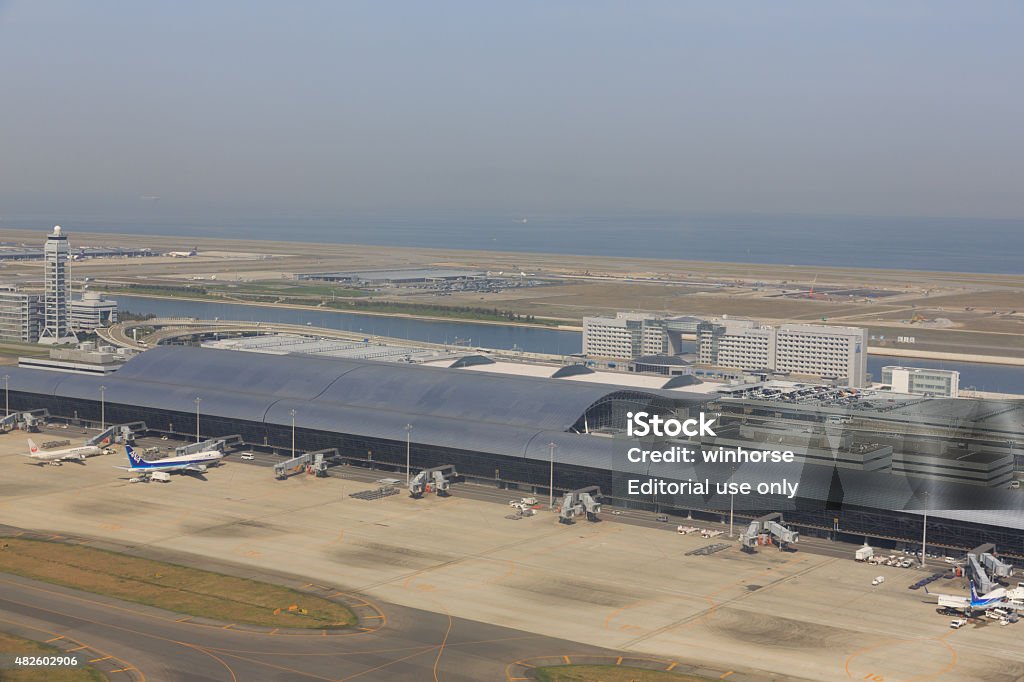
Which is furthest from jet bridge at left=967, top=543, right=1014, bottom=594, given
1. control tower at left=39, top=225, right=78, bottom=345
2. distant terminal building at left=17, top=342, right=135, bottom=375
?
control tower at left=39, top=225, right=78, bottom=345

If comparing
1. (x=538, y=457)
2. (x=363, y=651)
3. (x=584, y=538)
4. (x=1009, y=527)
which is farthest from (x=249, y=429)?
(x=1009, y=527)

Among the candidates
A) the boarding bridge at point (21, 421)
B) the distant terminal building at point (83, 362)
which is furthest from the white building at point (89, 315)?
the boarding bridge at point (21, 421)

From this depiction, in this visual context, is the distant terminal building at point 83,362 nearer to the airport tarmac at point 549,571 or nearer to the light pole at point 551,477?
the airport tarmac at point 549,571

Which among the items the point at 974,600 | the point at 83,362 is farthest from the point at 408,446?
the point at 83,362

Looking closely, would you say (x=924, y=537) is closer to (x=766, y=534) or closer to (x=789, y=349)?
(x=766, y=534)

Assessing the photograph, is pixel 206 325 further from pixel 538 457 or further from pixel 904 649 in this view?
pixel 904 649
